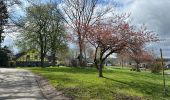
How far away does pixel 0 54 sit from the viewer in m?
70.4

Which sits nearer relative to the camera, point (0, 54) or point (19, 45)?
point (0, 54)

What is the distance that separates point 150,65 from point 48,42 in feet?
72.6

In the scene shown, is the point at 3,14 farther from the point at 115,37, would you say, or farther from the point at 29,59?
the point at 29,59

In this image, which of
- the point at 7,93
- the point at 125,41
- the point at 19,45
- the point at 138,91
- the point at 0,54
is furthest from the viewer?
the point at 19,45

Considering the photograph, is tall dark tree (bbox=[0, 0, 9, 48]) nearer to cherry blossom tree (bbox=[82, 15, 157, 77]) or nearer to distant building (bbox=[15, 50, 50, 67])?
cherry blossom tree (bbox=[82, 15, 157, 77])

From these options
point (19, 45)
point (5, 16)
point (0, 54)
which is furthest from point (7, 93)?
point (19, 45)

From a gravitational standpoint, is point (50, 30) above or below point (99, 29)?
above

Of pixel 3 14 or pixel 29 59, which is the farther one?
pixel 29 59

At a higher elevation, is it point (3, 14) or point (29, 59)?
point (3, 14)

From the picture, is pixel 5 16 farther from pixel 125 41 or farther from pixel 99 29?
pixel 125 41

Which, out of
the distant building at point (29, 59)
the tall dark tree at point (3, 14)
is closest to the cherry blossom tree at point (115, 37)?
the tall dark tree at point (3, 14)

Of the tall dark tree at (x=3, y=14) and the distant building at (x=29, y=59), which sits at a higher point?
the tall dark tree at (x=3, y=14)

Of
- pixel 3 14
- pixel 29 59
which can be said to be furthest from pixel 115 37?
pixel 29 59

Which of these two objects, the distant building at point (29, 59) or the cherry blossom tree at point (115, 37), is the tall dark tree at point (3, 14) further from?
the distant building at point (29, 59)
